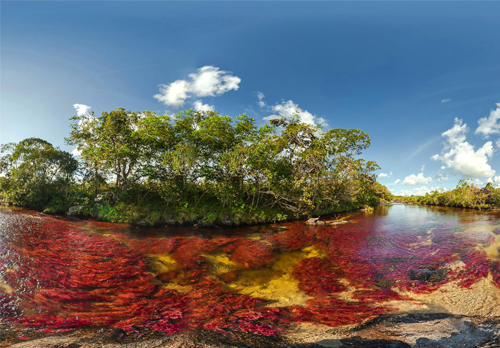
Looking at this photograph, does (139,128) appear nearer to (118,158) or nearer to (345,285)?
(118,158)

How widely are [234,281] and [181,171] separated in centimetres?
1761

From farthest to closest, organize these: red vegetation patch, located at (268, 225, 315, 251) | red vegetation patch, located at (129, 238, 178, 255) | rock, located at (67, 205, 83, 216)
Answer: rock, located at (67, 205, 83, 216) < red vegetation patch, located at (268, 225, 315, 251) < red vegetation patch, located at (129, 238, 178, 255)

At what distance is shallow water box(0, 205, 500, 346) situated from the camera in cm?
530

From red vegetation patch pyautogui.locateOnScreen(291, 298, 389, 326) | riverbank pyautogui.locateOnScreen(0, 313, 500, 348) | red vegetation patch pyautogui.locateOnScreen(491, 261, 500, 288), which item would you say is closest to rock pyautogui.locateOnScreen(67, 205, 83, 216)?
riverbank pyautogui.locateOnScreen(0, 313, 500, 348)

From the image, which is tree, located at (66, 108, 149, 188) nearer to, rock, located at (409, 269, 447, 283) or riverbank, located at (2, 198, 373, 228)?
riverbank, located at (2, 198, 373, 228)

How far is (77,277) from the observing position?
825 cm

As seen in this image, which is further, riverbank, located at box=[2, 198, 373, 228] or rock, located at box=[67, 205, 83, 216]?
rock, located at box=[67, 205, 83, 216]

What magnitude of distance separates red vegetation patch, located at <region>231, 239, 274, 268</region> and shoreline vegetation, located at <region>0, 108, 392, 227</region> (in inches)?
304

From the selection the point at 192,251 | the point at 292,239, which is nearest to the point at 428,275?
the point at 292,239

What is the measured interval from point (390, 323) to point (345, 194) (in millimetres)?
30992

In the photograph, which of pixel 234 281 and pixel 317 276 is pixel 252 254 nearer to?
pixel 234 281

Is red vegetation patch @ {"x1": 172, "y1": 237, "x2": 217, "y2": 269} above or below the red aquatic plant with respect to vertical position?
below

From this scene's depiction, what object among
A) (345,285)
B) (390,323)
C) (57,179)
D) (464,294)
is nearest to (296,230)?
(345,285)

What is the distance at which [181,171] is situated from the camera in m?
24.0
